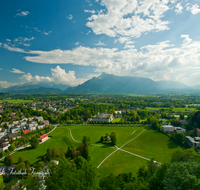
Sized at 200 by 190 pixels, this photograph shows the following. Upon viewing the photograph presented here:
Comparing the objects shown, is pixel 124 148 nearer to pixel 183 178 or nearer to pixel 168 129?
pixel 168 129

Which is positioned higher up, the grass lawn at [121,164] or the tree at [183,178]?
the tree at [183,178]

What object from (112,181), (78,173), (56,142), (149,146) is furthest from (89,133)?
(78,173)

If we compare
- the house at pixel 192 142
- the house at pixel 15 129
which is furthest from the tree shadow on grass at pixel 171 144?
the house at pixel 15 129

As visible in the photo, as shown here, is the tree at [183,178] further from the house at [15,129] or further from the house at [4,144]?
the house at [15,129]

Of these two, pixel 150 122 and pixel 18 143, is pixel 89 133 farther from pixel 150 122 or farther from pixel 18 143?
pixel 150 122

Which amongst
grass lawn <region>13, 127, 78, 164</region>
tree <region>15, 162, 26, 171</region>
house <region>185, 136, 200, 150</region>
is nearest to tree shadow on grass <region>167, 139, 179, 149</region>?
house <region>185, 136, 200, 150</region>

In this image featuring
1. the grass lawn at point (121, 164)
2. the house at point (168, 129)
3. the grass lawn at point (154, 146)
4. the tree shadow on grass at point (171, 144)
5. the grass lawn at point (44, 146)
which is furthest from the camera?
the house at point (168, 129)
